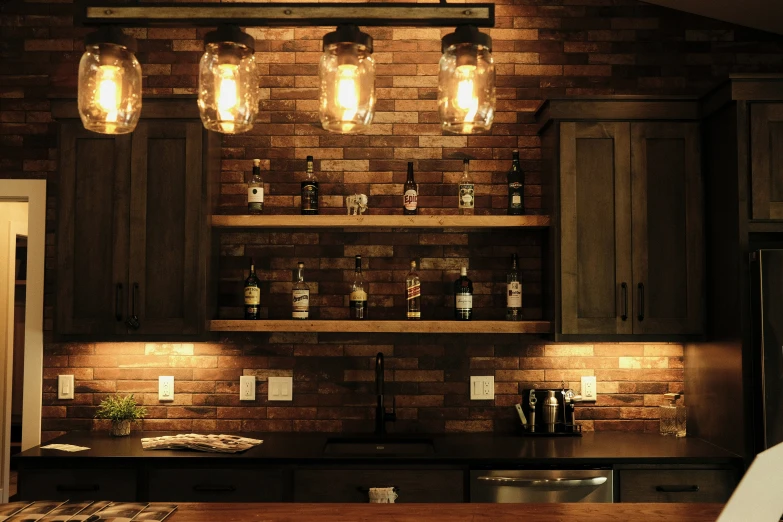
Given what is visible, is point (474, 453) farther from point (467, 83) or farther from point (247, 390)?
point (467, 83)

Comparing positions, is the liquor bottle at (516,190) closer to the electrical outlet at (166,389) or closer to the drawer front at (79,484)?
the electrical outlet at (166,389)

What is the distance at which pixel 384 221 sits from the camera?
3496 mm

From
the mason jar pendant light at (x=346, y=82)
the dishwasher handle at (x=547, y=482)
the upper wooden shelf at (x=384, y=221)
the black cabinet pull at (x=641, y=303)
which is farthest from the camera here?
the upper wooden shelf at (x=384, y=221)

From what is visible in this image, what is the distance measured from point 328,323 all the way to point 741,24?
8.94 ft

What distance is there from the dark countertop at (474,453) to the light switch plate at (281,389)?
1.08 feet

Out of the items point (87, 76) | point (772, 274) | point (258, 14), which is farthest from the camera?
point (772, 274)

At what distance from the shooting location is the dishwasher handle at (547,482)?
3006 millimetres

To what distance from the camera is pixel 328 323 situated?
136 inches

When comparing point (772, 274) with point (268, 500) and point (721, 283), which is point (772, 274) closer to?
point (721, 283)

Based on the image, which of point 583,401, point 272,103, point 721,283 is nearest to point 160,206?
point 272,103

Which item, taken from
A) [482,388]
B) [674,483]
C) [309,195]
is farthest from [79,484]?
[674,483]

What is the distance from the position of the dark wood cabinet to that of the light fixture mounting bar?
5.94 feet

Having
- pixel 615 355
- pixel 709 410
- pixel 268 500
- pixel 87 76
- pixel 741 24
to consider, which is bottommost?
pixel 268 500

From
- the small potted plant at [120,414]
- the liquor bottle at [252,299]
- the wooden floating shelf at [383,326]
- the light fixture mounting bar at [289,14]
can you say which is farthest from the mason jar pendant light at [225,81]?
the small potted plant at [120,414]
